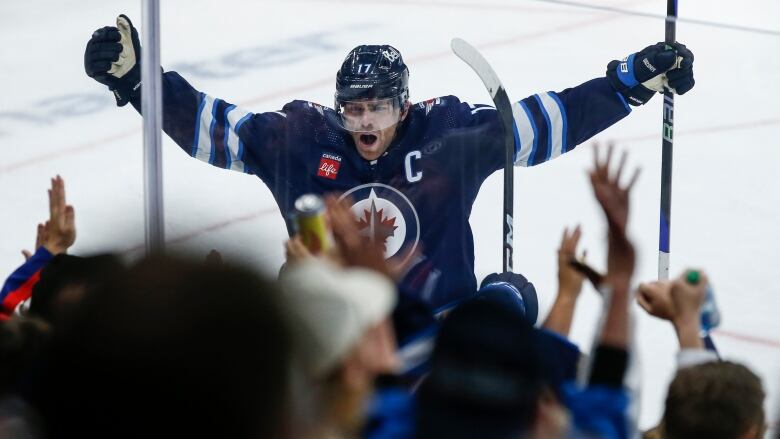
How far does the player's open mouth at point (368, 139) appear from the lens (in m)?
2.46

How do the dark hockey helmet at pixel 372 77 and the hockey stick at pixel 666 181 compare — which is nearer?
the dark hockey helmet at pixel 372 77

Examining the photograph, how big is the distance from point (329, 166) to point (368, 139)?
0.32 ft

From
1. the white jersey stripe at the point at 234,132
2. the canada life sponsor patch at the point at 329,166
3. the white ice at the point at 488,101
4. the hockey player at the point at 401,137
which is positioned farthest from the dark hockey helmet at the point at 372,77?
the white ice at the point at 488,101

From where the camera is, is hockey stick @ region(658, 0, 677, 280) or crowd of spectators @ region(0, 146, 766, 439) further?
hockey stick @ region(658, 0, 677, 280)

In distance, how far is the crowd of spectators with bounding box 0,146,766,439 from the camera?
2.02 feet

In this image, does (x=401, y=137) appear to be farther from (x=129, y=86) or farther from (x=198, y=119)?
(x=129, y=86)

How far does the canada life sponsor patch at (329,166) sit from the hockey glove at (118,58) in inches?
15.4

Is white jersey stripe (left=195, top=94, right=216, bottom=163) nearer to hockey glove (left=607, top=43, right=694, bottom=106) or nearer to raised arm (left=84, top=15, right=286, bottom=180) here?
raised arm (left=84, top=15, right=286, bottom=180)

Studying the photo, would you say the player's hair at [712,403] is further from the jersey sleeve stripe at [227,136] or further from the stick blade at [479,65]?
the jersey sleeve stripe at [227,136]

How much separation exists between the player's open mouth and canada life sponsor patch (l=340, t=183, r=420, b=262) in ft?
0.27

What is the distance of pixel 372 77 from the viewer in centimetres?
242

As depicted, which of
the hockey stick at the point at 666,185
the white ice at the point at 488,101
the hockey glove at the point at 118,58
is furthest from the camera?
the white ice at the point at 488,101

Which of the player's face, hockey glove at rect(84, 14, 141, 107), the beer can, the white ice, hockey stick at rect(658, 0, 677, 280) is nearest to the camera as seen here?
the beer can

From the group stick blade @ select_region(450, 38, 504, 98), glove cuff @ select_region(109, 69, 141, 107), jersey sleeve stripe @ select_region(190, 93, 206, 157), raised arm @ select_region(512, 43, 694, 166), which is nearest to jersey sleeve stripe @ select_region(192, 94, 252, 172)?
jersey sleeve stripe @ select_region(190, 93, 206, 157)
